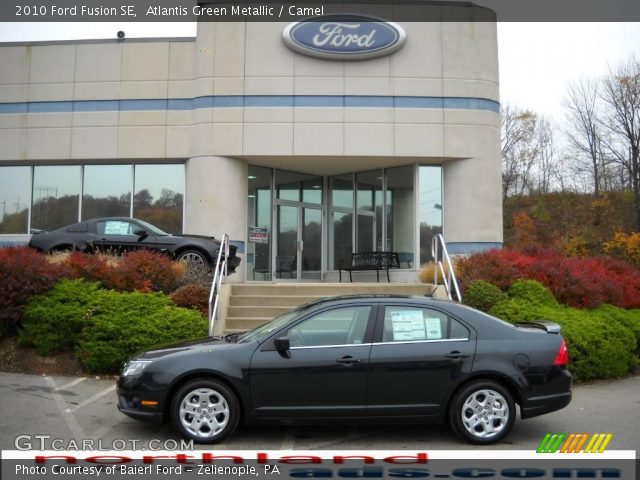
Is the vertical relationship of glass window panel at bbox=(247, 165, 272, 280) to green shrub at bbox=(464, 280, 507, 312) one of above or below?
above

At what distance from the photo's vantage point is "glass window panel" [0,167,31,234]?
1738 cm

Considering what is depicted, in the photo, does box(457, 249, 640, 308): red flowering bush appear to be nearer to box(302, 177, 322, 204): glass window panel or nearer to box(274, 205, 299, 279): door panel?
box(274, 205, 299, 279): door panel

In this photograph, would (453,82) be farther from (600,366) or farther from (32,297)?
(32,297)

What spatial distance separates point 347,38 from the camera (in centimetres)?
1620

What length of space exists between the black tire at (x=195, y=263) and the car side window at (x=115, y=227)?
1.36m

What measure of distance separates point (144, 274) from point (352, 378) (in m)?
6.25

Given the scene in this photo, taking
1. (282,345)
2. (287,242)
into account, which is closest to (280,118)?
(287,242)

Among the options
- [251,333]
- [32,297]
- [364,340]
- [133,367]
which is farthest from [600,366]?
[32,297]

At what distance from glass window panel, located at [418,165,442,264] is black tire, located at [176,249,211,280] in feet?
20.7

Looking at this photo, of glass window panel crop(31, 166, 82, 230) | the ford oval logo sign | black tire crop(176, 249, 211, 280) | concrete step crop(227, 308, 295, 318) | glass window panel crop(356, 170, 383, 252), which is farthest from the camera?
glass window panel crop(356, 170, 383, 252)

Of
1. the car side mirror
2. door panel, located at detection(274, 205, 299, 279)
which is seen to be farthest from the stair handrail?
door panel, located at detection(274, 205, 299, 279)

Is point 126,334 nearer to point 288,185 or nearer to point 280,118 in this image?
point 280,118

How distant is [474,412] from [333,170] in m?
12.6

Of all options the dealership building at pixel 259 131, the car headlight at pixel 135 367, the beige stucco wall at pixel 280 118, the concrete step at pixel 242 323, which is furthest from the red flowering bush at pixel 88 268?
the car headlight at pixel 135 367
